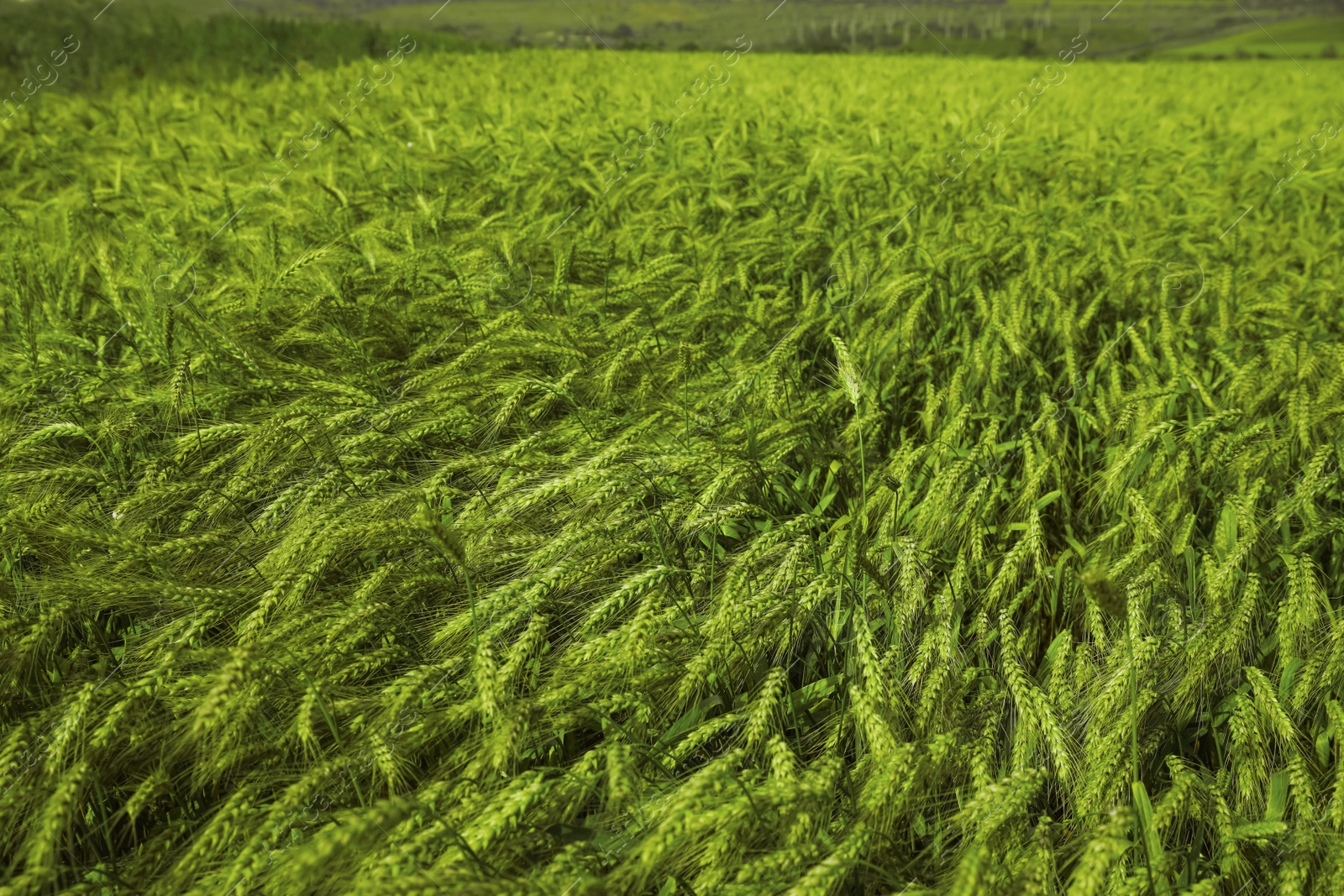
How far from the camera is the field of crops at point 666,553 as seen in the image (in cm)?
116

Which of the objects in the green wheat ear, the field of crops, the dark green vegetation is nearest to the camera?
the green wheat ear

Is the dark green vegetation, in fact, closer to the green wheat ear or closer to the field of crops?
the field of crops

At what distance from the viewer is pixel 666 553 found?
67.1 inches

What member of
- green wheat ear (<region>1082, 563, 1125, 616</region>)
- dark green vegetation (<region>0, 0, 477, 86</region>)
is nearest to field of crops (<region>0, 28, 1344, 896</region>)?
green wheat ear (<region>1082, 563, 1125, 616</region>)

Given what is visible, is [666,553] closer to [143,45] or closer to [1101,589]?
[1101,589]

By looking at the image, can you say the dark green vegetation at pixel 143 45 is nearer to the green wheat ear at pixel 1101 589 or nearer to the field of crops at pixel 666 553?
the field of crops at pixel 666 553

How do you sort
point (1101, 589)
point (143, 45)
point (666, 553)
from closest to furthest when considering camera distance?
point (1101, 589) → point (666, 553) → point (143, 45)

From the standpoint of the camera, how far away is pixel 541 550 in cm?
153

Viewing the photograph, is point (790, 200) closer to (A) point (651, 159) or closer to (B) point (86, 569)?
(A) point (651, 159)

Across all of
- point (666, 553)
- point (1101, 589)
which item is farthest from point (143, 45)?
point (1101, 589)

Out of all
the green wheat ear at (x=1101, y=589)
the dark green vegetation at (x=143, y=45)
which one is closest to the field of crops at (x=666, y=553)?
the green wheat ear at (x=1101, y=589)

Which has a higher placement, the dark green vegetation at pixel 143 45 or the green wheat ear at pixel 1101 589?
the dark green vegetation at pixel 143 45

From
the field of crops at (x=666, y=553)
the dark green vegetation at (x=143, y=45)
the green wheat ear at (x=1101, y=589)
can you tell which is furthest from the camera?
the dark green vegetation at (x=143, y=45)

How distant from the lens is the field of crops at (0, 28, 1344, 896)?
1160mm
